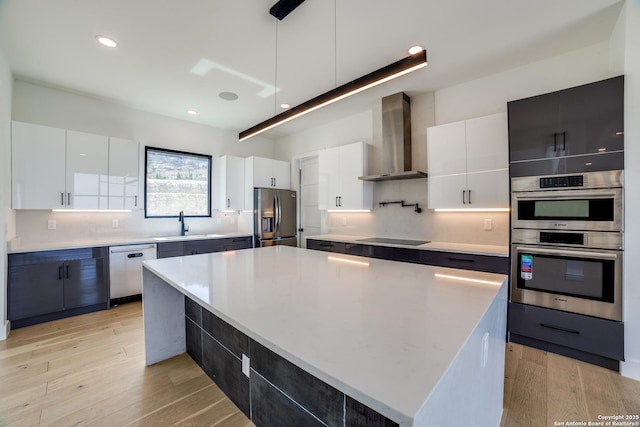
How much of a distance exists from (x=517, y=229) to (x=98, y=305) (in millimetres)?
4915

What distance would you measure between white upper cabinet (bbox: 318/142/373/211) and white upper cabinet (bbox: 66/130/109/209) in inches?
121

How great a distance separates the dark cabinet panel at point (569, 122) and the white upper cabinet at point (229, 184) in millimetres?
4115

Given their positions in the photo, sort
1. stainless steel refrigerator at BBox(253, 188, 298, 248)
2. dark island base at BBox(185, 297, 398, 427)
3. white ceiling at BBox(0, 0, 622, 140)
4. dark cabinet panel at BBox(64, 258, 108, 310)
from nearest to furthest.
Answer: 1. dark island base at BBox(185, 297, 398, 427)
2. white ceiling at BBox(0, 0, 622, 140)
3. dark cabinet panel at BBox(64, 258, 108, 310)
4. stainless steel refrigerator at BBox(253, 188, 298, 248)

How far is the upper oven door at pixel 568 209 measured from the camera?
217 centimetres

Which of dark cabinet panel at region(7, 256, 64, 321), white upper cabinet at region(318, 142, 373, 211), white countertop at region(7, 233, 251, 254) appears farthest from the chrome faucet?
white upper cabinet at region(318, 142, 373, 211)

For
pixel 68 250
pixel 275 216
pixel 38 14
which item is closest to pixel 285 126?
pixel 275 216

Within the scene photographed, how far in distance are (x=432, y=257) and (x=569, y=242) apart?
3.80ft

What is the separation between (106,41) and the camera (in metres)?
2.52

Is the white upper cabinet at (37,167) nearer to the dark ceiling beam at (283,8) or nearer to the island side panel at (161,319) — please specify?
the island side panel at (161,319)

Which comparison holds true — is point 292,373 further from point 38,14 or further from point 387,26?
point 38,14

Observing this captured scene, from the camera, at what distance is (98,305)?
3473 mm

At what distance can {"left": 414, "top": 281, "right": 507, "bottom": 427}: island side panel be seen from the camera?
63 centimetres

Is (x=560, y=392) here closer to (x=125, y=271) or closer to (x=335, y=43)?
(x=335, y=43)

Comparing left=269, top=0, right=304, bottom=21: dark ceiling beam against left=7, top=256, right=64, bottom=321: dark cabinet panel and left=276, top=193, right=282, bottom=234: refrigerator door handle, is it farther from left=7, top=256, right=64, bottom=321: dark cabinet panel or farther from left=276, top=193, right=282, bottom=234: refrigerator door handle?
left=7, top=256, right=64, bottom=321: dark cabinet panel
